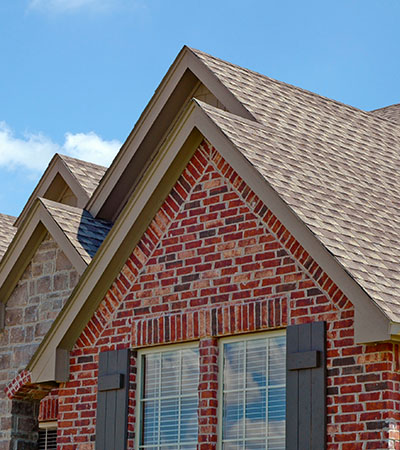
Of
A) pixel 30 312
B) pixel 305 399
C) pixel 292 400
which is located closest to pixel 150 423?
pixel 292 400

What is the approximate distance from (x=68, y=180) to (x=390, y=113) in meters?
6.47

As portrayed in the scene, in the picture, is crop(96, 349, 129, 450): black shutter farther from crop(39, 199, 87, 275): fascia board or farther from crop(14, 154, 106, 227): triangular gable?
crop(14, 154, 106, 227): triangular gable

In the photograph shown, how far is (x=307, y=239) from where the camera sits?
32.7 feet

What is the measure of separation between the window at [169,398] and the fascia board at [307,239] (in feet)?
5.98

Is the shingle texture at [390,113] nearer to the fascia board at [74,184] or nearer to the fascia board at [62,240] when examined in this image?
the fascia board at [74,184]

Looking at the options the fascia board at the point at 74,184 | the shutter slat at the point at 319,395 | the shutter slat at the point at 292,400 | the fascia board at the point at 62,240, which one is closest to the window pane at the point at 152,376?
the shutter slat at the point at 292,400

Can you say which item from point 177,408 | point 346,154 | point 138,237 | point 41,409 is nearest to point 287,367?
point 177,408

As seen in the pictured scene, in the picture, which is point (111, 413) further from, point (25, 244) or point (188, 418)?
point (25, 244)

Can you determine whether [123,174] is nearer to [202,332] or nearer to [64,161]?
[64,161]

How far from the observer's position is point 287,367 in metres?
9.88

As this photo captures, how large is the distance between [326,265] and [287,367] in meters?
1.06

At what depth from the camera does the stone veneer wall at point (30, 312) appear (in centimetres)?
1385

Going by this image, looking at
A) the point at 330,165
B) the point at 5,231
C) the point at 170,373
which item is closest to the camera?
the point at 170,373

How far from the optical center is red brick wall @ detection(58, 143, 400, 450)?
933 cm
